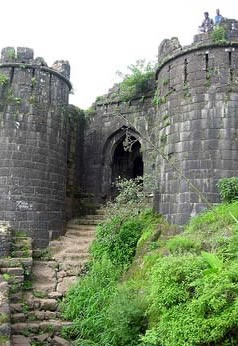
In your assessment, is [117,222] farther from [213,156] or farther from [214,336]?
[214,336]

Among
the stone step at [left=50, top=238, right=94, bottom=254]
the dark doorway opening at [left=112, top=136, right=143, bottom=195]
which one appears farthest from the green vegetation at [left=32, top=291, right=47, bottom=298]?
the dark doorway opening at [left=112, top=136, right=143, bottom=195]

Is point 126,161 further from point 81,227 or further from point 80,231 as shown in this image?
point 80,231

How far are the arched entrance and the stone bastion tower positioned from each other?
293cm

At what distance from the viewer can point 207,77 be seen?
9.80 m

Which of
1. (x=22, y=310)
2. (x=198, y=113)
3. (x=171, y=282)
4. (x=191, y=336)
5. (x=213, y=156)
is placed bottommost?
(x=22, y=310)

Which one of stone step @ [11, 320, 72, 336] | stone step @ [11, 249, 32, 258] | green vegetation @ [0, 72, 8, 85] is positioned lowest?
stone step @ [11, 320, 72, 336]

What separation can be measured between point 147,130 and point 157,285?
8.31 meters

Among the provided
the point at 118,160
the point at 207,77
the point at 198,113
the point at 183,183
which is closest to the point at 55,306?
the point at 183,183

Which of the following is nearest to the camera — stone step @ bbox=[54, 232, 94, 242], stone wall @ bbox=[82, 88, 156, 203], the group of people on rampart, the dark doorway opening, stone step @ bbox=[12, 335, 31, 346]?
stone step @ bbox=[12, 335, 31, 346]

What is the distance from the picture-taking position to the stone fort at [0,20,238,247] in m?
9.41

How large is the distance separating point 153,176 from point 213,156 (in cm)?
181

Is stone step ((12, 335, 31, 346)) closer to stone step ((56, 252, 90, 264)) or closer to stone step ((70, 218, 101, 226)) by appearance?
stone step ((56, 252, 90, 264))

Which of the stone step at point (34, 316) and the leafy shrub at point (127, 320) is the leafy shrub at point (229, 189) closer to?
the leafy shrub at point (127, 320)

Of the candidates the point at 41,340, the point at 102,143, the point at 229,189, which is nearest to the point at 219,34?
the point at 229,189
